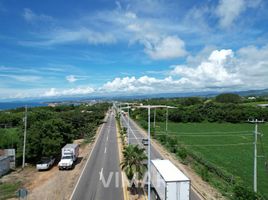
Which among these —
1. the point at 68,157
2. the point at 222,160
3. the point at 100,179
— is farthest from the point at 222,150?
the point at 68,157

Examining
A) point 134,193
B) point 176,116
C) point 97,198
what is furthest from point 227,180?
point 176,116

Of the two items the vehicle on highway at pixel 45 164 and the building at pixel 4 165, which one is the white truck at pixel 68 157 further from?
the building at pixel 4 165

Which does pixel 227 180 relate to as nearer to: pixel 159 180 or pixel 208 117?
pixel 159 180

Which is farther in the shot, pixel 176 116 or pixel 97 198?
pixel 176 116

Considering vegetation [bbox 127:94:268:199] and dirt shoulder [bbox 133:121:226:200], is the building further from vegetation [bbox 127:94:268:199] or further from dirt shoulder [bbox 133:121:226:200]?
vegetation [bbox 127:94:268:199]

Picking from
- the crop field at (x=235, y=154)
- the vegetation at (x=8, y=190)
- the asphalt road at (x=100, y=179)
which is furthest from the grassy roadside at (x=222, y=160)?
the vegetation at (x=8, y=190)

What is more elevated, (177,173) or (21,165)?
(177,173)
